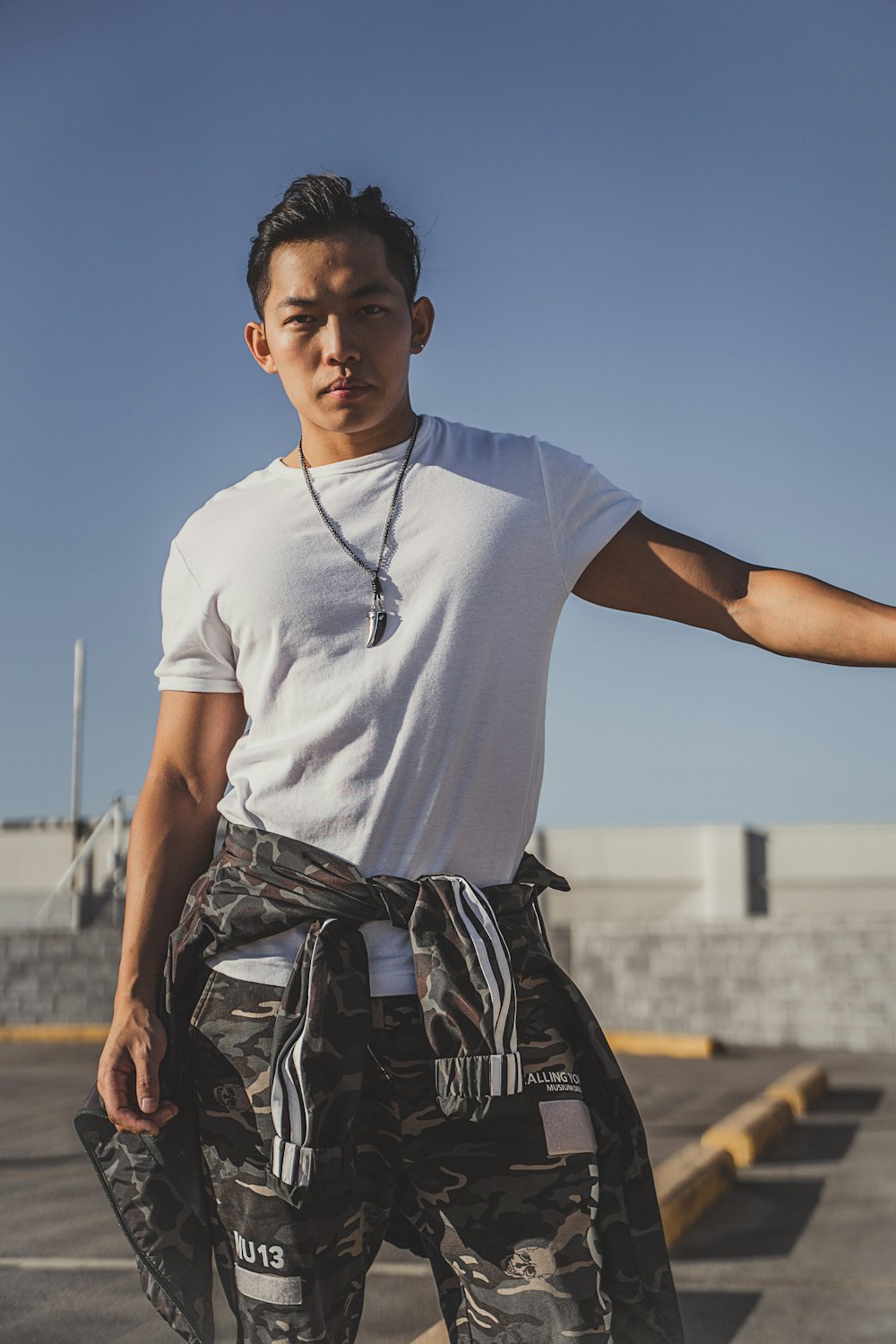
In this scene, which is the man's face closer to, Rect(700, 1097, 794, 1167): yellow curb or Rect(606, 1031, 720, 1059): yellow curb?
Rect(700, 1097, 794, 1167): yellow curb

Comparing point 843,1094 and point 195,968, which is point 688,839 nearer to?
point 843,1094

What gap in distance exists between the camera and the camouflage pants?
1619 mm

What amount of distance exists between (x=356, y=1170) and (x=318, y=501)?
2.76 feet

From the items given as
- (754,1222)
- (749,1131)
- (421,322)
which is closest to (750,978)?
(749,1131)

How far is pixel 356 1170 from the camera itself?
5.50ft

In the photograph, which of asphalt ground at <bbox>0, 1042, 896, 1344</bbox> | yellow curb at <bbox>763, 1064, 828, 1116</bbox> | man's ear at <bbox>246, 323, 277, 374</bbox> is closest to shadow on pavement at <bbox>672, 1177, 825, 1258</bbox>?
asphalt ground at <bbox>0, 1042, 896, 1344</bbox>

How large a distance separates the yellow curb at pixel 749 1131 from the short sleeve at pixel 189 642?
472 centimetres

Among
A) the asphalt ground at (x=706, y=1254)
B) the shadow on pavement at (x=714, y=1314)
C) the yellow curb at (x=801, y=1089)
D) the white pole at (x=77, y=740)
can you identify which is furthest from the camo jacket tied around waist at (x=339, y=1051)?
the white pole at (x=77, y=740)

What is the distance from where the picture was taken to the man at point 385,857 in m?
Answer: 1.64

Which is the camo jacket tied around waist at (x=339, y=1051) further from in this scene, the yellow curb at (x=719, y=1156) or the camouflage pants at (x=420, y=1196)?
the yellow curb at (x=719, y=1156)

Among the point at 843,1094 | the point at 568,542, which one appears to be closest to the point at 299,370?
the point at 568,542

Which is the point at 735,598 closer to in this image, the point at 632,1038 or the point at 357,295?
the point at 357,295

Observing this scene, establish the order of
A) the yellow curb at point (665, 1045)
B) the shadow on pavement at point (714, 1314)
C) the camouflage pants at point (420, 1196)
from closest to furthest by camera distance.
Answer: the camouflage pants at point (420, 1196) < the shadow on pavement at point (714, 1314) < the yellow curb at point (665, 1045)

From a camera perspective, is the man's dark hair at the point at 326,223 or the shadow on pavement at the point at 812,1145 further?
the shadow on pavement at the point at 812,1145
